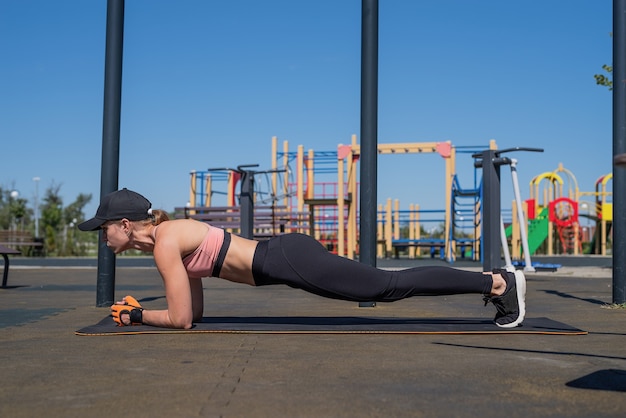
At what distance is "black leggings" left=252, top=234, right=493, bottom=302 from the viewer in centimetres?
463

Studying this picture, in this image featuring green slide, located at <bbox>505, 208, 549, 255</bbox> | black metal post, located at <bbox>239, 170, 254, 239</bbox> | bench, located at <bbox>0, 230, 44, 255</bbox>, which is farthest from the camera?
bench, located at <bbox>0, 230, 44, 255</bbox>

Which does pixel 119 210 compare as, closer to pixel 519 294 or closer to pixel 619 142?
pixel 519 294

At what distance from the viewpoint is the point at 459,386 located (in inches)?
124

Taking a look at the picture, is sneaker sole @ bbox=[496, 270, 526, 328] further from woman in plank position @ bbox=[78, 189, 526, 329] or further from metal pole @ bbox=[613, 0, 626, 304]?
metal pole @ bbox=[613, 0, 626, 304]

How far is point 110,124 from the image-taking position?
7.01 m

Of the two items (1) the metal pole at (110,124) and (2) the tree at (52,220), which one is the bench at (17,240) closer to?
(2) the tree at (52,220)

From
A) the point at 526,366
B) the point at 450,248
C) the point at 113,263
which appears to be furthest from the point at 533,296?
the point at 450,248

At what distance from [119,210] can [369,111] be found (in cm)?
320

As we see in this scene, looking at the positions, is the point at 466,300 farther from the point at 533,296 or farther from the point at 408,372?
the point at 408,372

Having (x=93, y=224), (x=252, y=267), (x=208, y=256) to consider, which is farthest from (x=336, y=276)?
(x=93, y=224)

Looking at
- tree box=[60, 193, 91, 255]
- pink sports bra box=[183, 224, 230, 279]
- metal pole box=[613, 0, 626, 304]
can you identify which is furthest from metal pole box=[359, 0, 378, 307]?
tree box=[60, 193, 91, 255]

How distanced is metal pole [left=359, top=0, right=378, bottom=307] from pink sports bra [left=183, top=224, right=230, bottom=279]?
2623 mm

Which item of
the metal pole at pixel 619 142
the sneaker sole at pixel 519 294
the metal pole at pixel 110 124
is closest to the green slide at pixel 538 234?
the metal pole at pixel 619 142

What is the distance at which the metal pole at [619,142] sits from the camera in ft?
23.5
